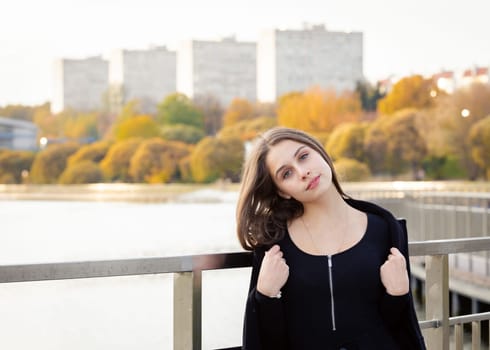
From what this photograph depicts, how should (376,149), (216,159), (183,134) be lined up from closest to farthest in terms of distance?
(376,149)
(216,159)
(183,134)

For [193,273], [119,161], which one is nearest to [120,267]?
[193,273]

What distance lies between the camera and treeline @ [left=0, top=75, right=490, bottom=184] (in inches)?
1850

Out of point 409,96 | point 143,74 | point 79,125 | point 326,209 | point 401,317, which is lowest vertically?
point 401,317

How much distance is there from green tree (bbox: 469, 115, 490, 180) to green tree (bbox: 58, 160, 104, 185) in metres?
26.1

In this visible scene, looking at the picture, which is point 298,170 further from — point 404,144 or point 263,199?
point 404,144

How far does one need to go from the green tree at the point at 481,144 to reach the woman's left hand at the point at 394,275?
4270 cm

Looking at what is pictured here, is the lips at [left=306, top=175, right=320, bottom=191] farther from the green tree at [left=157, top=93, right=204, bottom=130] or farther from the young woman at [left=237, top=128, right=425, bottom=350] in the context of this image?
the green tree at [left=157, top=93, right=204, bottom=130]

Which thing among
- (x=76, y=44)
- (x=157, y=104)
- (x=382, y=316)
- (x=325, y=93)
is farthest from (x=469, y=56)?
(x=382, y=316)

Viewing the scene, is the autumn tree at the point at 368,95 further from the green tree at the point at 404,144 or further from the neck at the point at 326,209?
the neck at the point at 326,209

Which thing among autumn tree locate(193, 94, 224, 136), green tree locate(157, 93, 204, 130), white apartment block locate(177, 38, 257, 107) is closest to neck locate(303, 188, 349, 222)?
autumn tree locate(193, 94, 224, 136)

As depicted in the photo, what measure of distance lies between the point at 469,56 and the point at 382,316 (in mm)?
69443

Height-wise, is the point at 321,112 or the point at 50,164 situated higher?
the point at 321,112

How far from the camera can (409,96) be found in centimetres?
5591

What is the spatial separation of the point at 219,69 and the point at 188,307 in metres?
72.0
